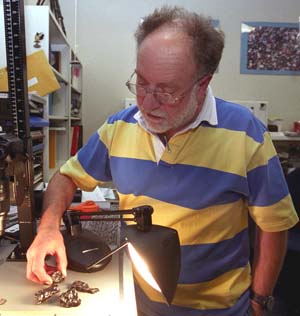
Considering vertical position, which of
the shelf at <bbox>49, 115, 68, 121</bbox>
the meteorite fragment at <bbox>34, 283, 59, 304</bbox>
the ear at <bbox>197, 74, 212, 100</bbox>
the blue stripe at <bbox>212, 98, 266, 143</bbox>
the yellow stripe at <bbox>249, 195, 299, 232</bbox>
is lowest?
the meteorite fragment at <bbox>34, 283, 59, 304</bbox>

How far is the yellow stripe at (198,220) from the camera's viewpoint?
36.4 inches

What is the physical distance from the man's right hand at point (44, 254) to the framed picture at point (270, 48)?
9.84 ft

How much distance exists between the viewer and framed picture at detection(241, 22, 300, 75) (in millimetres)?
3355

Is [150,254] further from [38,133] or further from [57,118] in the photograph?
[57,118]

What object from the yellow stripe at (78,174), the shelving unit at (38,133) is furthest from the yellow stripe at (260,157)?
the shelving unit at (38,133)

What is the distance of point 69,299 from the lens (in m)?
0.63

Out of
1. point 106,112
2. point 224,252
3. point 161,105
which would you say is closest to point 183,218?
point 224,252

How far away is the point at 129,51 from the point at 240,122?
2.58m

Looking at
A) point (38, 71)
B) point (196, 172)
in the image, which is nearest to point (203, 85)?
point (196, 172)

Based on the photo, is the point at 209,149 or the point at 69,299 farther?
the point at 209,149

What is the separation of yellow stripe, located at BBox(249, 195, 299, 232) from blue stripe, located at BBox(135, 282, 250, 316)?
21 cm

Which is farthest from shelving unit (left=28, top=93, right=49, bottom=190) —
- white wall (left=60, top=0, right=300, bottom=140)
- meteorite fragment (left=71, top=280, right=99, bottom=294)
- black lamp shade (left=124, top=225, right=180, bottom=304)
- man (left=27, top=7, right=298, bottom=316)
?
white wall (left=60, top=0, right=300, bottom=140)

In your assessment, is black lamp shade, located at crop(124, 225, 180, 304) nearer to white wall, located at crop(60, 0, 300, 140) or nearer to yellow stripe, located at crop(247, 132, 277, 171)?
yellow stripe, located at crop(247, 132, 277, 171)

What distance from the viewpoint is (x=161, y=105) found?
3.03 ft
